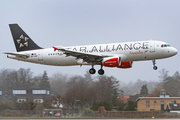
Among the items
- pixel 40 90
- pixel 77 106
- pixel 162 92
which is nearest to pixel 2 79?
pixel 40 90

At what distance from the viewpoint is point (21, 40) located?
49375 millimetres

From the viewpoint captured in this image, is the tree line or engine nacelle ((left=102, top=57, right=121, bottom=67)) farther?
the tree line

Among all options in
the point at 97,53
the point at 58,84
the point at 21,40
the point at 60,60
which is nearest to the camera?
the point at 97,53

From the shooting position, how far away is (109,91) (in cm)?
9288

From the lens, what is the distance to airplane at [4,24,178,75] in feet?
136

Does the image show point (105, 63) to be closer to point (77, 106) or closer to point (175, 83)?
point (77, 106)

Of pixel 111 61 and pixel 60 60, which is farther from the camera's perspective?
pixel 60 60

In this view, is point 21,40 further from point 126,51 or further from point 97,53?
point 126,51

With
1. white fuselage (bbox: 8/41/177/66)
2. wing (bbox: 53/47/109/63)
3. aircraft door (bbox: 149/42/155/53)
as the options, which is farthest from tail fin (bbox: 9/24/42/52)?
aircraft door (bbox: 149/42/155/53)

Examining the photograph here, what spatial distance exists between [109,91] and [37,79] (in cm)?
4887

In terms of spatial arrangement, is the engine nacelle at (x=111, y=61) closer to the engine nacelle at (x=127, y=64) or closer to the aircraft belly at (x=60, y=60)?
the engine nacelle at (x=127, y=64)

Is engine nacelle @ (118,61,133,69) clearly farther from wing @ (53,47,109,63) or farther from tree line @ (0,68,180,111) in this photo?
tree line @ (0,68,180,111)

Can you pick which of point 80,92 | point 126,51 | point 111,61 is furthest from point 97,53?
point 80,92

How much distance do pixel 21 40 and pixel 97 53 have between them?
13632mm
